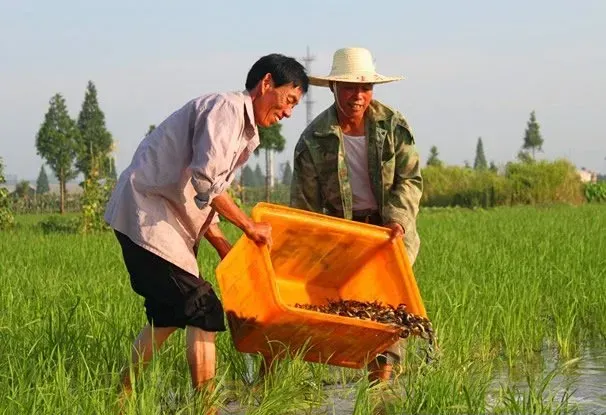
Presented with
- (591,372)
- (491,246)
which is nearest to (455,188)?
(491,246)

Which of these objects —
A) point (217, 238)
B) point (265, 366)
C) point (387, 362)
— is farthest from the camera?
point (387, 362)

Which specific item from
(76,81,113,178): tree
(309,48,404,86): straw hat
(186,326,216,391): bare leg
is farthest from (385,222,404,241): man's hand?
(76,81,113,178): tree

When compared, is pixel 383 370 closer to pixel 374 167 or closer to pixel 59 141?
pixel 374 167

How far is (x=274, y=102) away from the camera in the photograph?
293 cm

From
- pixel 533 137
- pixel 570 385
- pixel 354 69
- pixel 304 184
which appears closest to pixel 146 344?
pixel 304 184

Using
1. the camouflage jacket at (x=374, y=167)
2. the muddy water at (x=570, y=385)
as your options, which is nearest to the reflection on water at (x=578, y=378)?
the muddy water at (x=570, y=385)

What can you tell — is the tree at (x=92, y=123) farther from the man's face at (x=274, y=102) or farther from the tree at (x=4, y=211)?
the man's face at (x=274, y=102)

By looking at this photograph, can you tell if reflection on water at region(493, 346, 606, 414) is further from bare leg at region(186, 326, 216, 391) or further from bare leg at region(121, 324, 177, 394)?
bare leg at region(121, 324, 177, 394)

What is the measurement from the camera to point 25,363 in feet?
9.73

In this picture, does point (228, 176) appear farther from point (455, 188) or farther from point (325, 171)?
point (455, 188)

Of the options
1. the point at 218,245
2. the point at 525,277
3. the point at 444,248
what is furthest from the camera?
the point at 444,248

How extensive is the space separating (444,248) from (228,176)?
5375 millimetres

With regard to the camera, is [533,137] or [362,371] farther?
[533,137]

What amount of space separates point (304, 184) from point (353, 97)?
1.60 feet
